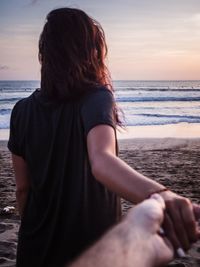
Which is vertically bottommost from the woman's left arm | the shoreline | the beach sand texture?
the shoreline

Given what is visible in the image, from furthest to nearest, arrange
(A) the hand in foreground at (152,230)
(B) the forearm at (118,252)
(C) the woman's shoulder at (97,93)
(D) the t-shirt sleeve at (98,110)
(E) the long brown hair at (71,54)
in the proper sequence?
(E) the long brown hair at (71,54), (C) the woman's shoulder at (97,93), (D) the t-shirt sleeve at (98,110), (A) the hand in foreground at (152,230), (B) the forearm at (118,252)

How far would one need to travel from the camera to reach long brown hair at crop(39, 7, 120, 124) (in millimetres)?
1765

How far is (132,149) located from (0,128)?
22.6 feet

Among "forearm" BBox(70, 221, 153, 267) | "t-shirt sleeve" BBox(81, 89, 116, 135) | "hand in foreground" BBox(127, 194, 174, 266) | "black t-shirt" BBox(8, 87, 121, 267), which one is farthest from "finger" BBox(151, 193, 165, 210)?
"black t-shirt" BBox(8, 87, 121, 267)

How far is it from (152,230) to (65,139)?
784mm

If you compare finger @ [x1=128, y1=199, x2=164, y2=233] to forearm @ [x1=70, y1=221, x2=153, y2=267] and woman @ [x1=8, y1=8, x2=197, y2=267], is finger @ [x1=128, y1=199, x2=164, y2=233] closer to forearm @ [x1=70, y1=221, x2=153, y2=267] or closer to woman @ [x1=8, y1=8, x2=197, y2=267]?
forearm @ [x1=70, y1=221, x2=153, y2=267]

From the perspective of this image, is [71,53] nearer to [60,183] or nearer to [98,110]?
[98,110]

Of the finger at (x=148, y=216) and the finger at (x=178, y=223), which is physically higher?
the finger at (x=148, y=216)

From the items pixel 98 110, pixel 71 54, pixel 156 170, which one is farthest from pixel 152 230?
pixel 156 170

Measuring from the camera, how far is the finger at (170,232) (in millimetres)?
1171

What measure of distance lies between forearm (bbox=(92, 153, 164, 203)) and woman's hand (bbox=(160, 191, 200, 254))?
73 mm

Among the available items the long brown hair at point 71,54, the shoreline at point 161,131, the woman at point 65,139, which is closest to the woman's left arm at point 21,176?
the woman at point 65,139

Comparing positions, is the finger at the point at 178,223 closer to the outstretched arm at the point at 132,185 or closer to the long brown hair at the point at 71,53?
the outstretched arm at the point at 132,185

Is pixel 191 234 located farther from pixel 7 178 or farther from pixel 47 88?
pixel 7 178
